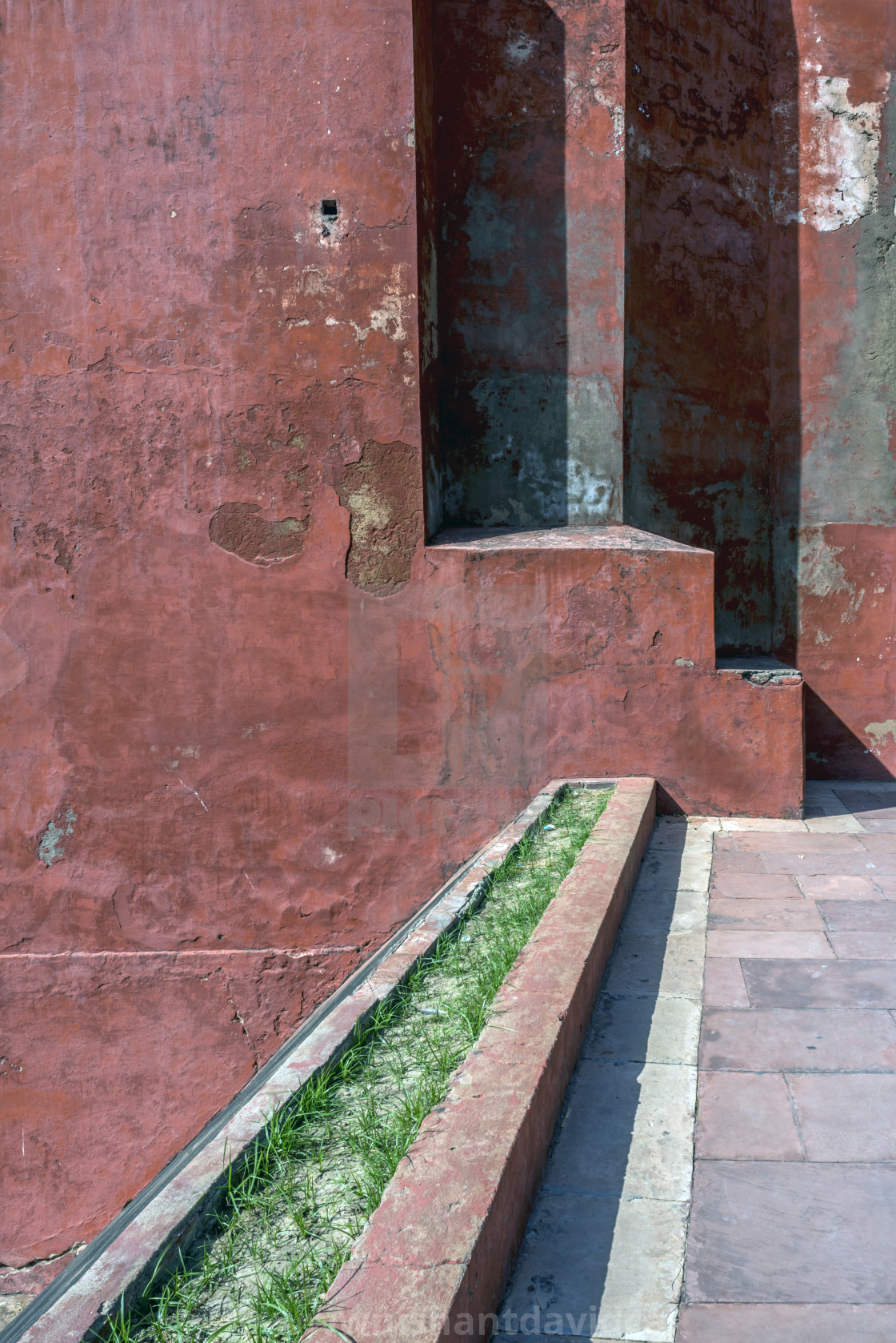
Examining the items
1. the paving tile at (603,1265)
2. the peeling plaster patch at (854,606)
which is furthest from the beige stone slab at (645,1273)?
the peeling plaster patch at (854,606)

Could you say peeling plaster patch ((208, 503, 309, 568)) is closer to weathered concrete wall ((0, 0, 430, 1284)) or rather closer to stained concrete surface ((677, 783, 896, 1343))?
weathered concrete wall ((0, 0, 430, 1284))

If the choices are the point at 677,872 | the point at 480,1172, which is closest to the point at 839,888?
the point at 677,872

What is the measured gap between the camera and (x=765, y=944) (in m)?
3.32

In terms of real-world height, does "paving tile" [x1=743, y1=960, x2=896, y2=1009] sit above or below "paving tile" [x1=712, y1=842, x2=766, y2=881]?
above

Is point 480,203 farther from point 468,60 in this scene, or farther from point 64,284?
point 64,284

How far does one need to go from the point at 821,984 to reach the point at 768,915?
0.62 metres

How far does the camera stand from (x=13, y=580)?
5.27 metres

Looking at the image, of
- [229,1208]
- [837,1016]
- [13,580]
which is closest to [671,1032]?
[837,1016]

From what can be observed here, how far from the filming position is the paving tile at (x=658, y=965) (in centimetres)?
297

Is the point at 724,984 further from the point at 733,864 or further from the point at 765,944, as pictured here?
the point at 733,864

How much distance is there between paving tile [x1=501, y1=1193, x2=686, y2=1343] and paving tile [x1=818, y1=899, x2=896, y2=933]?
1791 millimetres

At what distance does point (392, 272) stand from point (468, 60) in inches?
64.6

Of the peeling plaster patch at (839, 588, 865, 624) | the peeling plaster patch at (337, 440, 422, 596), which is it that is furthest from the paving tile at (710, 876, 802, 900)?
the peeling plaster patch at (839, 588, 865, 624)

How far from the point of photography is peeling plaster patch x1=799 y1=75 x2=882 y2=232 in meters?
6.39
